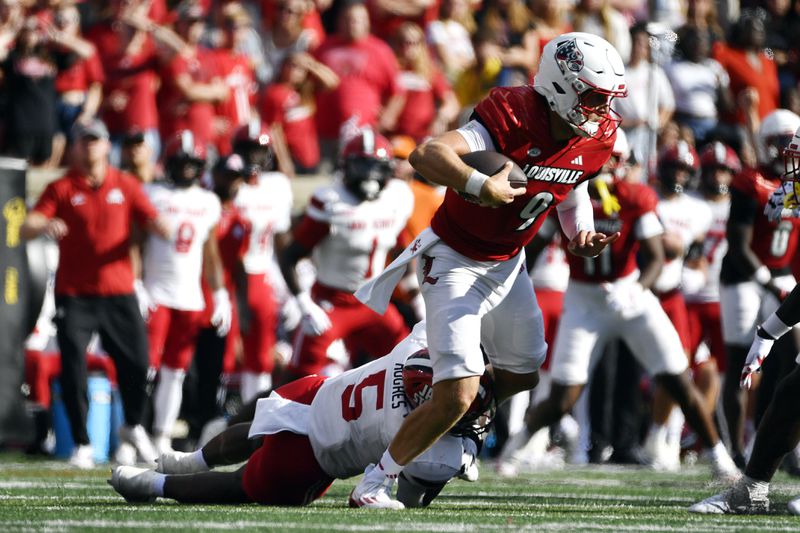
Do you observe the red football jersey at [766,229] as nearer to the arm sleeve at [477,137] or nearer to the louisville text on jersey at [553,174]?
the louisville text on jersey at [553,174]

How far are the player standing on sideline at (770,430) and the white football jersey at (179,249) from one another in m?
4.72

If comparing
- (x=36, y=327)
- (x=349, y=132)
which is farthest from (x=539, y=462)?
(x=36, y=327)

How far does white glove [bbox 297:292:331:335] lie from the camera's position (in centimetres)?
828

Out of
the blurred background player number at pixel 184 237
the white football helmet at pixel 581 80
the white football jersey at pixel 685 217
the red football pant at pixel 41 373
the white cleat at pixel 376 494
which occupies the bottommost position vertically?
the red football pant at pixel 41 373

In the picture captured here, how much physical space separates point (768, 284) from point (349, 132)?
9.59ft

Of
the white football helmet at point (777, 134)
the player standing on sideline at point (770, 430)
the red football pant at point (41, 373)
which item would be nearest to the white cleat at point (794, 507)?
the player standing on sideline at point (770, 430)

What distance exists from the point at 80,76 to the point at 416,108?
8.81 ft

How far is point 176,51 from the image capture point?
11.1 meters

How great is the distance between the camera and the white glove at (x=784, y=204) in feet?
18.8

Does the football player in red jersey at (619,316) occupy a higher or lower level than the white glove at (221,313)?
higher

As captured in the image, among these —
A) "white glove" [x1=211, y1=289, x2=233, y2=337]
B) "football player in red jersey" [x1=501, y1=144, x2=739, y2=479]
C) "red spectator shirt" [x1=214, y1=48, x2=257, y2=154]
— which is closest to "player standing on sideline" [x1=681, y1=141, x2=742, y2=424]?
"football player in red jersey" [x1=501, y1=144, x2=739, y2=479]

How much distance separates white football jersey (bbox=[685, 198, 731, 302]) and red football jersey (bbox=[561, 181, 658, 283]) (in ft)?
6.83

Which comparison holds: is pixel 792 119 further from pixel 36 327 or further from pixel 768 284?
pixel 36 327

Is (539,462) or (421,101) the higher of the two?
(421,101)
